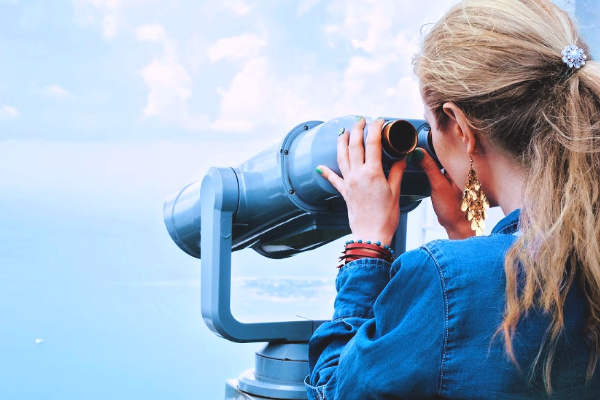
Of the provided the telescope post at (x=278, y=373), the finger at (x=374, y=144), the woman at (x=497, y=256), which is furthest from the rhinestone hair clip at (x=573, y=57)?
the telescope post at (x=278, y=373)

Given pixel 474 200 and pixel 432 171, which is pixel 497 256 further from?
pixel 432 171

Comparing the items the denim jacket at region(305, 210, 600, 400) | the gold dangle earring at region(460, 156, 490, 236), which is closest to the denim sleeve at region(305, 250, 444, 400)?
the denim jacket at region(305, 210, 600, 400)

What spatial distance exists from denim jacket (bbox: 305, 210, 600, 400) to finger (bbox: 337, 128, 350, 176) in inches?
8.5

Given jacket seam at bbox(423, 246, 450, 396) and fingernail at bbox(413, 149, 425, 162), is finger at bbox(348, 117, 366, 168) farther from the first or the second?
jacket seam at bbox(423, 246, 450, 396)

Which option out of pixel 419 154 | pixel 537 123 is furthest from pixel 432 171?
pixel 537 123

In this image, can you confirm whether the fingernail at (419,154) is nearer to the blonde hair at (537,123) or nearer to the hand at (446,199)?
the hand at (446,199)

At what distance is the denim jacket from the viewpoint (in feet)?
2.06

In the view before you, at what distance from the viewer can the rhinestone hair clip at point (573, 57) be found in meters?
0.68

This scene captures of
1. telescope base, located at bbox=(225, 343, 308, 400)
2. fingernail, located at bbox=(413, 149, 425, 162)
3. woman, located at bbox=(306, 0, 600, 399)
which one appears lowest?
telescope base, located at bbox=(225, 343, 308, 400)

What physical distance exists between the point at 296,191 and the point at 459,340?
1.26 feet

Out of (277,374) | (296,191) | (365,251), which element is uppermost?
(296,191)

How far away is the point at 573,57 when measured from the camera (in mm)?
684

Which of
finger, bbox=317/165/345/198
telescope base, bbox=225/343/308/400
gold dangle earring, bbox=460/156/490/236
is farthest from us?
telescope base, bbox=225/343/308/400

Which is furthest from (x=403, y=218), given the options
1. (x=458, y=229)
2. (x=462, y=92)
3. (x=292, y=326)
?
(x=462, y=92)
